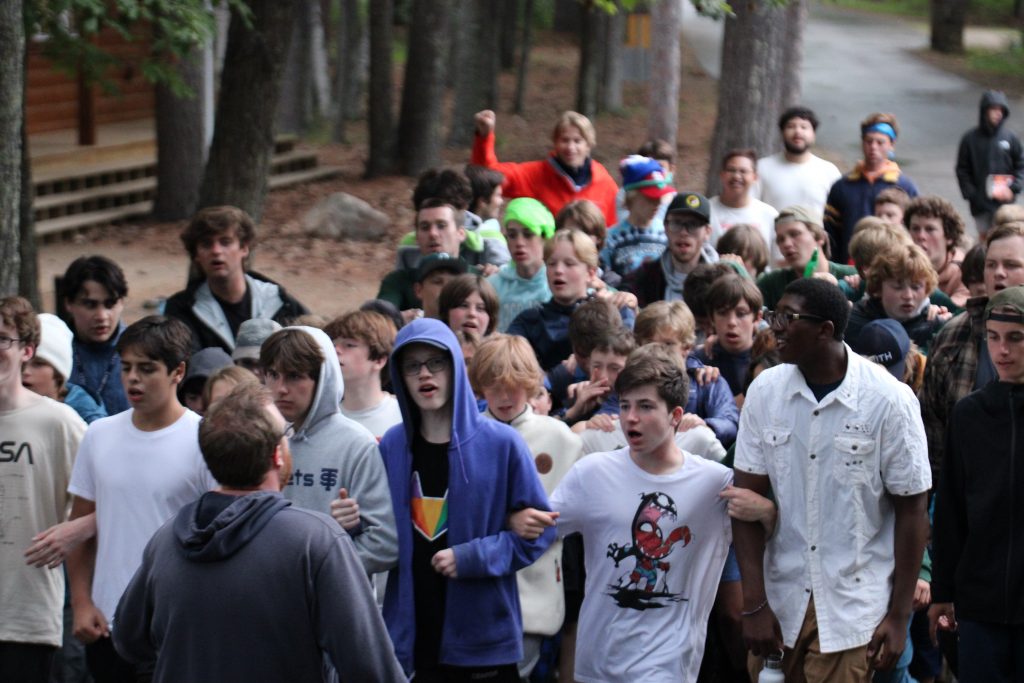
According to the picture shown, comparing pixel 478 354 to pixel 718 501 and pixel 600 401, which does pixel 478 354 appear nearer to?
pixel 600 401

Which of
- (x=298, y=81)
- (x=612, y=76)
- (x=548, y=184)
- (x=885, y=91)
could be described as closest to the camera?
(x=548, y=184)

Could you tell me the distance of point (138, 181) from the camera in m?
20.5

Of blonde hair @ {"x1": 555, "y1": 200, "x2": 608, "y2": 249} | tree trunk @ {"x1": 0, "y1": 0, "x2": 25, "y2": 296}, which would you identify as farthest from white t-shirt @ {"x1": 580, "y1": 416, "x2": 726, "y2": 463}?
tree trunk @ {"x1": 0, "y1": 0, "x2": 25, "y2": 296}

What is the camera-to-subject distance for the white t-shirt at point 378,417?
627 centimetres

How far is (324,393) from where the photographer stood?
219 inches

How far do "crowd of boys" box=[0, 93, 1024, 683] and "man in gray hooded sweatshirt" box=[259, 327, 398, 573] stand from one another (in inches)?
0.4

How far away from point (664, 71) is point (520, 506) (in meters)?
16.0

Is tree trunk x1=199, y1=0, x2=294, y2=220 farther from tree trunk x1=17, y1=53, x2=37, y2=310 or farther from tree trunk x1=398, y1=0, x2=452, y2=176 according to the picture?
tree trunk x1=398, y1=0, x2=452, y2=176

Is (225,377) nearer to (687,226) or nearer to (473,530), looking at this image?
(473,530)

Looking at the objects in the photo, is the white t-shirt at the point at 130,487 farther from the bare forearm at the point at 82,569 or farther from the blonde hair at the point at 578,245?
the blonde hair at the point at 578,245

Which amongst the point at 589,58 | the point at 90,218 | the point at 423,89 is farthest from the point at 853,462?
the point at 589,58

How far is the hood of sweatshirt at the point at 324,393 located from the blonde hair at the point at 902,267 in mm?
2957

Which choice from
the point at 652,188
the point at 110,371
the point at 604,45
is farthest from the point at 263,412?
the point at 604,45

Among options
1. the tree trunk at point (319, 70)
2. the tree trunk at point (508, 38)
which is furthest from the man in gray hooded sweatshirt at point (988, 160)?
the tree trunk at point (508, 38)
